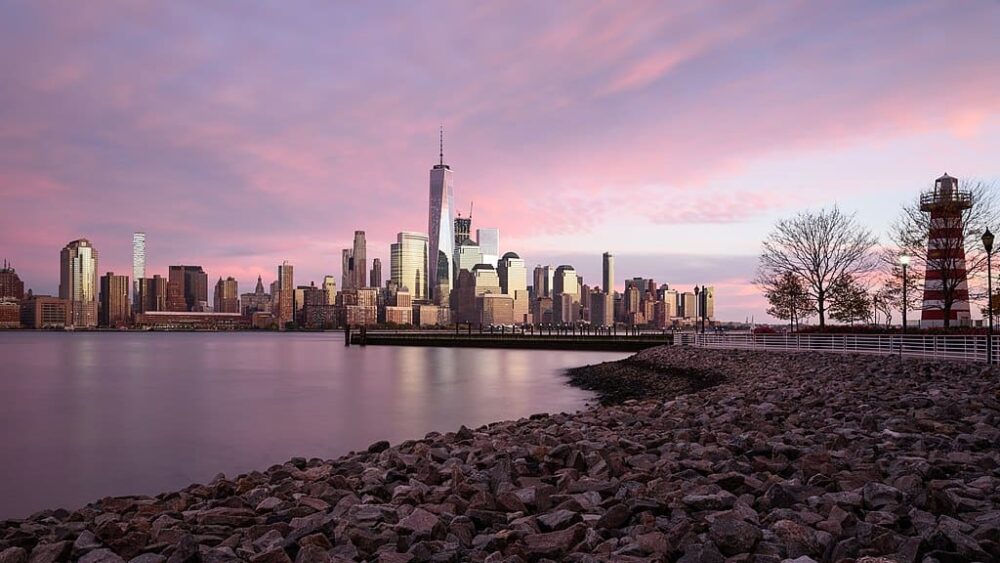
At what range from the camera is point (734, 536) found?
568cm

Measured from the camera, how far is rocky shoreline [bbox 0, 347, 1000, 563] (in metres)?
5.81

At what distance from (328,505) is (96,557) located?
261 centimetres

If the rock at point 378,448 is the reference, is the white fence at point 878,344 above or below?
above

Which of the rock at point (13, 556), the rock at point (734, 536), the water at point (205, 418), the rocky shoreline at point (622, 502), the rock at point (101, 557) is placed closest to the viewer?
the rock at point (734, 536)

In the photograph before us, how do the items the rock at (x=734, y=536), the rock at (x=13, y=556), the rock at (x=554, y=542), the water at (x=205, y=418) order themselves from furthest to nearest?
the water at (x=205, y=418) < the rock at (x=13, y=556) < the rock at (x=554, y=542) < the rock at (x=734, y=536)

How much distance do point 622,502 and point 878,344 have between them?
28.0m

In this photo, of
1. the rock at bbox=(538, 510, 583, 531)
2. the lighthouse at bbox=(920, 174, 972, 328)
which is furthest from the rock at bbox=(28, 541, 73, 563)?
the lighthouse at bbox=(920, 174, 972, 328)

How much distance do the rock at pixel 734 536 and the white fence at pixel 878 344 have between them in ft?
69.9

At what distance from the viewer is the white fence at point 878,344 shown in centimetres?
2478

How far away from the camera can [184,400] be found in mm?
35000

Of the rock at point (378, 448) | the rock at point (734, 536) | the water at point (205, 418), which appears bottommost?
the water at point (205, 418)

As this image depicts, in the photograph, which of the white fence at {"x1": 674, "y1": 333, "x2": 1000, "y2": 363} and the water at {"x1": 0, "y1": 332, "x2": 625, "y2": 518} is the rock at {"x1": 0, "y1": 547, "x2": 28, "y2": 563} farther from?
the white fence at {"x1": 674, "y1": 333, "x2": 1000, "y2": 363}

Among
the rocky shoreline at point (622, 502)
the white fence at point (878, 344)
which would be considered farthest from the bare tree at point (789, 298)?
the rocky shoreline at point (622, 502)

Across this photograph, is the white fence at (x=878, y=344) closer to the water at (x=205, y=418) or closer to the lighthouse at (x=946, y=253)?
the lighthouse at (x=946, y=253)
